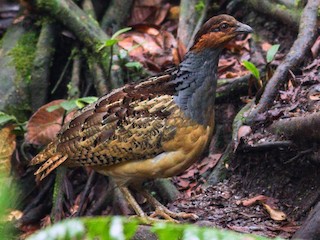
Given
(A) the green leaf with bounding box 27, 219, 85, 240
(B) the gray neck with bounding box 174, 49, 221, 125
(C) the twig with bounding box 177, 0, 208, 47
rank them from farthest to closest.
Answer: (C) the twig with bounding box 177, 0, 208, 47
(B) the gray neck with bounding box 174, 49, 221, 125
(A) the green leaf with bounding box 27, 219, 85, 240

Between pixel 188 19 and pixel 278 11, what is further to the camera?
pixel 188 19

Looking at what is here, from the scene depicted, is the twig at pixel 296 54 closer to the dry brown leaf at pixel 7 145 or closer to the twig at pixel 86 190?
the twig at pixel 86 190

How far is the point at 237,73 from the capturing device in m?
7.25

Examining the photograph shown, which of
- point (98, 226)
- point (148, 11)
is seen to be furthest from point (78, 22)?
point (98, 226)

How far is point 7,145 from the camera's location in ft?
24.4

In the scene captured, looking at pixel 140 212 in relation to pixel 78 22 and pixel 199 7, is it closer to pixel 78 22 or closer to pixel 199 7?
pixel 78 22

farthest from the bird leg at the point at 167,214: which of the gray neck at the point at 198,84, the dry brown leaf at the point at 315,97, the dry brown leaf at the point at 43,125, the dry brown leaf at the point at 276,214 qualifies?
the dry brown leaf at the point at 43,125

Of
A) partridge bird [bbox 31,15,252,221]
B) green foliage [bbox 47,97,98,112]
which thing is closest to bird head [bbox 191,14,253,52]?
partridge bird [bbox 31,15,252,221]

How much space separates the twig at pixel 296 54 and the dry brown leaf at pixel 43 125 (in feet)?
7.49

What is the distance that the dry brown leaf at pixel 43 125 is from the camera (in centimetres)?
727

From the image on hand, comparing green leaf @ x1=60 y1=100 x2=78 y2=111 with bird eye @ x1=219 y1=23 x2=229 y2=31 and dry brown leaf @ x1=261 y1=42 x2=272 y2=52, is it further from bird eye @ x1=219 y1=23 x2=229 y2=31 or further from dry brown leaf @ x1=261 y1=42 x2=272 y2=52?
dry brown leaf @ x1=261 y1=42 x2=272 y2=52

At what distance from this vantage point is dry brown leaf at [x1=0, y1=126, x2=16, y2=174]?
24.1 feet

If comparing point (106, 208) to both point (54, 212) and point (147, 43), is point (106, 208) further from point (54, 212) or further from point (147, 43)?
point (147, 43)

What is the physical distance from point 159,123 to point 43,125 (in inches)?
98.5
